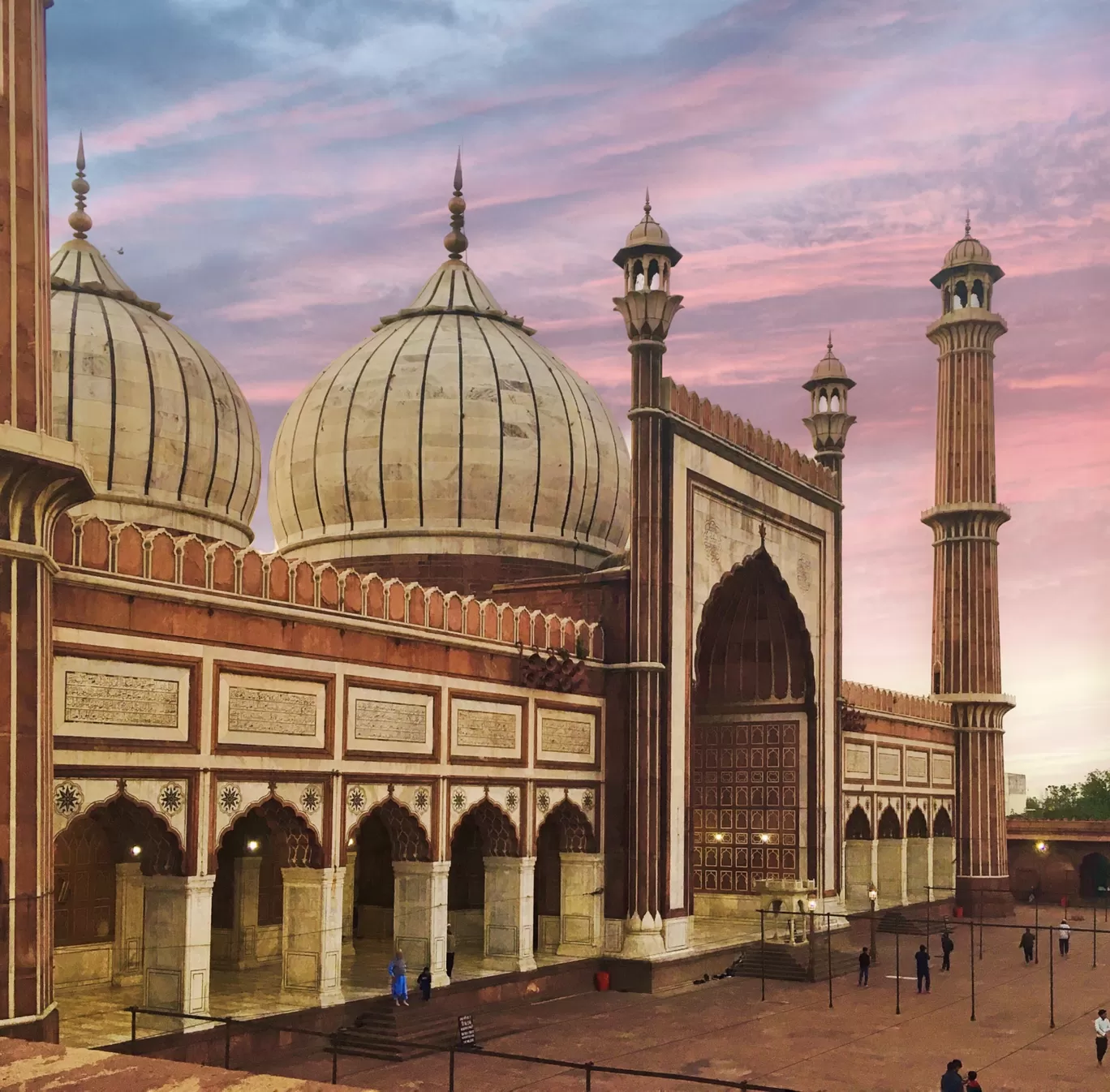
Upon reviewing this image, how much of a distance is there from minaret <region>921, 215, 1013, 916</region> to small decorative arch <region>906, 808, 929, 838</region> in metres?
1.97

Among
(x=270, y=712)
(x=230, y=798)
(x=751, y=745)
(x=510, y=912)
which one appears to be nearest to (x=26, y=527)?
(x=230, y=798)

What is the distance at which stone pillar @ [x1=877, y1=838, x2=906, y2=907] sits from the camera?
34.7 m

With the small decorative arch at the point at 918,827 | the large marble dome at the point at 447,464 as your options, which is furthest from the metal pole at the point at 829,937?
the small decorative arch at the point at 918,827

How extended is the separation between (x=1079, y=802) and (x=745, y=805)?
147ft

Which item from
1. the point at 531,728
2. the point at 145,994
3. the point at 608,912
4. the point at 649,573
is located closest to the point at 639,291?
the point at 649,573

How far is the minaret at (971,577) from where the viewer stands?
1511 inches

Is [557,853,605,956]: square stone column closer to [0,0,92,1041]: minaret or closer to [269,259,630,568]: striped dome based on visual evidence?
[269,259,630,568]: striped dome

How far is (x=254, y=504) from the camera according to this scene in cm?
2472

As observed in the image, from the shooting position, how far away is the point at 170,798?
14.9 meters

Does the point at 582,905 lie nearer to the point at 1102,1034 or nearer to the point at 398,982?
the point at 398,982

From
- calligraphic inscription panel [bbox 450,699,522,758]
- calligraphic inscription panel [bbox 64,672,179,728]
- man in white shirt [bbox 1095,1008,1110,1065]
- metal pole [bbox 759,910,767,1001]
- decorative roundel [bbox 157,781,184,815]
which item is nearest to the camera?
calligraphic inscription panel [bbox 64,672,179,728]

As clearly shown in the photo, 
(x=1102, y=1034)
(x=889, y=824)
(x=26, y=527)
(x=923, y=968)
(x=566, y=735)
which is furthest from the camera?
(x=889, y=824)

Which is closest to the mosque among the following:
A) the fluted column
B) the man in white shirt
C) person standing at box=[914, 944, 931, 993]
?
the fluted column

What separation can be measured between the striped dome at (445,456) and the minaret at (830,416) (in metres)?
5.56
